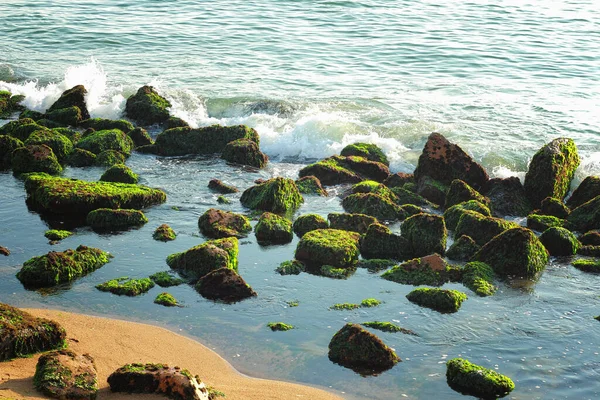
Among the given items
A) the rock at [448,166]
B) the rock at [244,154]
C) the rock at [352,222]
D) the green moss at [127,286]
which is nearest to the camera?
A: the green moss at [127,286]

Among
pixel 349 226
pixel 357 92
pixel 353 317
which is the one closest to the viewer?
pixel 353 317

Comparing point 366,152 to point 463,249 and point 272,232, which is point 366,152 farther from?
point 463,249

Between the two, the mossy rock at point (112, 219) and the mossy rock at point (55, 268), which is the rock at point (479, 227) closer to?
the mossy rock at point (112, 219)

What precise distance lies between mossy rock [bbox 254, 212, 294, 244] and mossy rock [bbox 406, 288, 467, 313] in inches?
127

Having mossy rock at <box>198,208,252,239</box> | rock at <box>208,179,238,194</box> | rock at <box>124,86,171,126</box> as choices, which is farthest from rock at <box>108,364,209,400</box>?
rock at <box>124,86,171,126</box>

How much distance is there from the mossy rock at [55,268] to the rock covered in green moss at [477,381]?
20.0ft

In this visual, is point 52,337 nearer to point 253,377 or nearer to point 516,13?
point 253,377

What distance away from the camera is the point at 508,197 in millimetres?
17734

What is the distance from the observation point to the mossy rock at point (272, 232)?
14.8m

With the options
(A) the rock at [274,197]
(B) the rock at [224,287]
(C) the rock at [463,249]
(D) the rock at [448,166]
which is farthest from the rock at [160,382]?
(D) the rock at [448,166]

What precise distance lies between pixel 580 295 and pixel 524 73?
1755cm

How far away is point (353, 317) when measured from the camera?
466 inches

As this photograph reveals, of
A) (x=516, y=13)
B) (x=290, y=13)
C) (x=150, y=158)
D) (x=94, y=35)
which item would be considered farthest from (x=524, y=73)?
(x=94, y=35)

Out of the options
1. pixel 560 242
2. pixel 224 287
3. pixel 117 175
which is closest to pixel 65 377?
pixel 224 287
